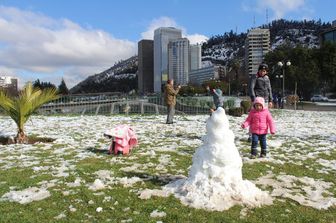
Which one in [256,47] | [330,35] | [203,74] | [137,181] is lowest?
[137,181]

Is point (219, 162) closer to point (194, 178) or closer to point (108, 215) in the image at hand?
point (194, 178)

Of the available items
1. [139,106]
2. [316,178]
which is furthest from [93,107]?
[316,178]

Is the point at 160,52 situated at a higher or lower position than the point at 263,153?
higher

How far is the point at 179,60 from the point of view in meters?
144

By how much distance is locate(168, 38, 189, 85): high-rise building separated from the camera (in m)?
141

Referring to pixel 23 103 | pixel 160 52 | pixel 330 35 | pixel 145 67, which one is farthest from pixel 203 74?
pixel 23 103

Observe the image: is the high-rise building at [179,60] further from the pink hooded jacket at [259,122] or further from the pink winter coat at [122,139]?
the pink hooded jacket at [259,122]

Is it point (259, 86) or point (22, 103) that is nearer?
point (259, 86)

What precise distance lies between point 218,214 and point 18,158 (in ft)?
17.7

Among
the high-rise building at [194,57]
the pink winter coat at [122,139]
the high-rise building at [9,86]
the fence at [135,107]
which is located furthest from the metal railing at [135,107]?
the high-rise building at [194,57]

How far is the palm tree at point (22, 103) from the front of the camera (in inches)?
420

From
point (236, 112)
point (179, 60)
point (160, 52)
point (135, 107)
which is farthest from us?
point (179, 60)

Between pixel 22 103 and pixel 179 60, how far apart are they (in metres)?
134

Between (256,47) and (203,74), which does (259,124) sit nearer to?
(256,47)
